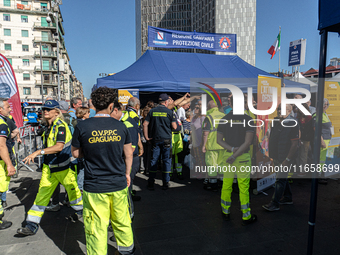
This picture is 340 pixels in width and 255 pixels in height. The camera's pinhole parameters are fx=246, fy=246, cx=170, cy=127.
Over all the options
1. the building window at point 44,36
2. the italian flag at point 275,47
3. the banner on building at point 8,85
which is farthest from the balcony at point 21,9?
the banner on building at point 8,85

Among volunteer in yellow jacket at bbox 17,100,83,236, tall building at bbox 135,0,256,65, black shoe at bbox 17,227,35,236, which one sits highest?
tall building at bbox 135,0,256,65

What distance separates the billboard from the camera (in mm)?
12178

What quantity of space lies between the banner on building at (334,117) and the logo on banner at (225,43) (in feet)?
21.7

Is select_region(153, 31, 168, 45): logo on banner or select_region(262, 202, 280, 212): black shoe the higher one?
select_region(153, 31, 168, 45): logo on banner

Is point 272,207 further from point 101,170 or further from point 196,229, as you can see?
point 101,170

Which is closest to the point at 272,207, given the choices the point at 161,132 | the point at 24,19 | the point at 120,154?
the point at 161,132

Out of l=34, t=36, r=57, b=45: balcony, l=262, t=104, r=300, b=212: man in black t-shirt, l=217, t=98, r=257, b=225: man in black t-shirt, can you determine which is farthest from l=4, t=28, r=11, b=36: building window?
l=262, t=104, r=300, b=212: man in black t-shirt

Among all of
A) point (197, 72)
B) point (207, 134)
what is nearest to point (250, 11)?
point (197, 72)

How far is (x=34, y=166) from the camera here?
777 cm

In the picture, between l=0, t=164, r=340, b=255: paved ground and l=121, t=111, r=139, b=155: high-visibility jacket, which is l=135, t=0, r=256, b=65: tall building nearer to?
l=0, t=164, r=340, b=255: paved ground

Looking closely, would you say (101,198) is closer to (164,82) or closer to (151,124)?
(151,124)

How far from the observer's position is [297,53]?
12.5 meters

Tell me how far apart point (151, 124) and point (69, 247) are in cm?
293

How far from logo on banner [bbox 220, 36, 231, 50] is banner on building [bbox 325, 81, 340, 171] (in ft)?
21.7
